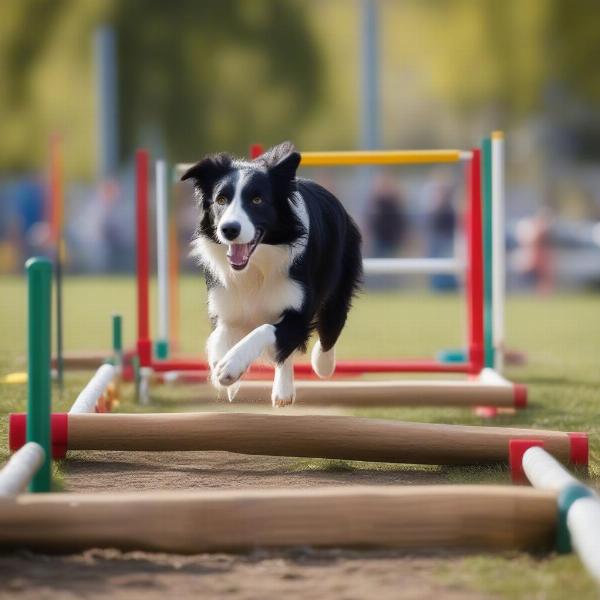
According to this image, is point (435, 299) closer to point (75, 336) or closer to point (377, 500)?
point (75, 336)

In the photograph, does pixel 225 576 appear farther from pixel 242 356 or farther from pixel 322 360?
pixel 322 360

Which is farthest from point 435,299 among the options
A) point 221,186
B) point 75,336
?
point 221,186

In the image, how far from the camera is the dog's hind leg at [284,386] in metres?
4.97

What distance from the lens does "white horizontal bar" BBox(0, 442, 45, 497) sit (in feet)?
10.9

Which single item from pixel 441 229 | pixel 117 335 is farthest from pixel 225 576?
pixel 441 229

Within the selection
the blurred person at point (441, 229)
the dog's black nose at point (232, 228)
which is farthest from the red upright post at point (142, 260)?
the blurred person at point (441, 229)

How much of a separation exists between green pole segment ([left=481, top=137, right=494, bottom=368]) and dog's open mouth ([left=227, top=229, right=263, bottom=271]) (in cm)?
207

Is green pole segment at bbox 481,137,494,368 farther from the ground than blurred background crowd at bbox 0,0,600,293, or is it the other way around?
blurred background crowd at bbox 0,0,600,293

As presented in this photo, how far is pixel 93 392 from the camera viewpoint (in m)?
5.19

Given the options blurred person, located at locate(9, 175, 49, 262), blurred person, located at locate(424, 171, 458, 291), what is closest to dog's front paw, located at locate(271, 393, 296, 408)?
blurred person, located at locate(424, 171, 458, 291)

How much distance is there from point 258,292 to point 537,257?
630 inches

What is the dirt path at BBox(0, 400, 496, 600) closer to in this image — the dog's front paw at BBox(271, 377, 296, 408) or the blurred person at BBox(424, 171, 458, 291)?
the dog's front paw at BBox(271, 377, 296, 408)

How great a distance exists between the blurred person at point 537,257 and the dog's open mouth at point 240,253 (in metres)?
15.9

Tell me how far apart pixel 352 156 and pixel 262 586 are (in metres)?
3.48
